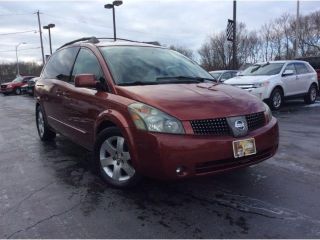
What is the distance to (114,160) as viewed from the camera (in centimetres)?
433

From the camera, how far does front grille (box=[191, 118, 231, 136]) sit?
376 centimetres

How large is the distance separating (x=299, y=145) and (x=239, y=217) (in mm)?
3214

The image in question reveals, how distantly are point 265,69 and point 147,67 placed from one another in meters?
8.59

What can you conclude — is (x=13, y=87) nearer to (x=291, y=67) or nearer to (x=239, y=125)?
(x=291, y=67)

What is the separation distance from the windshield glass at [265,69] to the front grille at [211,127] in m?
9.04

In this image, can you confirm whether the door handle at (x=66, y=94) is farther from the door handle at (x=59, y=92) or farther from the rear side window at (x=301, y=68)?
the rear side window at (x=301, y=68)

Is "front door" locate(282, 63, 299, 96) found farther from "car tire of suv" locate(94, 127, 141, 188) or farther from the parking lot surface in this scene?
"car tire of suv" locate(94, 127, 141, 188)

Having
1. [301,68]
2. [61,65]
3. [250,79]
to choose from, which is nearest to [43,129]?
[61,65]

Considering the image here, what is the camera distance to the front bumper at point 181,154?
3646 mm

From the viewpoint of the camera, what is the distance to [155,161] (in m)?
3.71

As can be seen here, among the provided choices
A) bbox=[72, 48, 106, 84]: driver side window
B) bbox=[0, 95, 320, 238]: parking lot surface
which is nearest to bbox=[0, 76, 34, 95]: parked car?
bbox=[0, 95, 320, 238]: parking lot surface

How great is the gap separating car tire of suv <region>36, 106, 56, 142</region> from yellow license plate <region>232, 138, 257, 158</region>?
4039 millimetres

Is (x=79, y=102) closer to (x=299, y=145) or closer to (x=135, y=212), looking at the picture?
(x=135, y=212)

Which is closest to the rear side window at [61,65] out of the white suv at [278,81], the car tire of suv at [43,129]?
the car tire of suv at [43,129]
